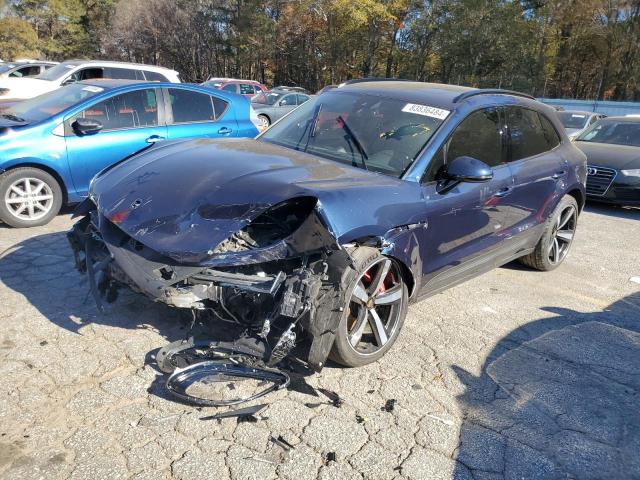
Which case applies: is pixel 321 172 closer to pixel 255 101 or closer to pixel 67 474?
pixel 67 474

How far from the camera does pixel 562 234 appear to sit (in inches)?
222

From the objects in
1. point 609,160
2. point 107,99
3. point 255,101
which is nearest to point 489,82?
point 255,101

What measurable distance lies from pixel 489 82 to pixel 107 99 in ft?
126

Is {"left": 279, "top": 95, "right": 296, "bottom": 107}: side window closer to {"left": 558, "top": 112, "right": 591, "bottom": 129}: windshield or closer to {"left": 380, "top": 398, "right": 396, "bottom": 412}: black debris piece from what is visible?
{"left": 558, "top": 112, "right": 591, "bottom": 129}: windshield

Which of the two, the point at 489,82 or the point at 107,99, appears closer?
the point at 107,99

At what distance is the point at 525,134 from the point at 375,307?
7.88ft

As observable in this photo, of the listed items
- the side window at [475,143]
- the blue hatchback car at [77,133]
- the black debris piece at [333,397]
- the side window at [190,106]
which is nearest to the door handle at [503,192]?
the side window at [475,143]

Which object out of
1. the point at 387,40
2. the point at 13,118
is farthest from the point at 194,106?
the point at 387,40

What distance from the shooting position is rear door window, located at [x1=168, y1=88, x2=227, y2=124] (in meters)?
6.81

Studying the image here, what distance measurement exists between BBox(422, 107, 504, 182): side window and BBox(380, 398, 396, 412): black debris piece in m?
1.49

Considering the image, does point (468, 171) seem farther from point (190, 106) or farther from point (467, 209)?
point (190, 106)

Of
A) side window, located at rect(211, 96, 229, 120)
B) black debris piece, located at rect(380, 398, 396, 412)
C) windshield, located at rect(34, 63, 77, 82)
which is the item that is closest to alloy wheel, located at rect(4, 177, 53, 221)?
side window, located at rect(211, 96, 229, 120)

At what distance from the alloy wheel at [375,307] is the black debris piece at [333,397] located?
0.32 meters

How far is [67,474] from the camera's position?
238 cm
